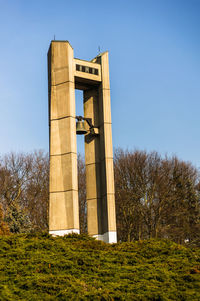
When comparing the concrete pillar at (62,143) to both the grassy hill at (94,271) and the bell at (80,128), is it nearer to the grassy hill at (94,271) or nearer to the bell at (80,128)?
the bell at (80,128)

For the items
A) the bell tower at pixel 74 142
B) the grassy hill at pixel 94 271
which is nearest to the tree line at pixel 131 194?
the bell tower at pixel 74 142

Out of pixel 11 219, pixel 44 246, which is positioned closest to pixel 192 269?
pixel 44 246

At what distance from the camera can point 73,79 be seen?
17.9 meters

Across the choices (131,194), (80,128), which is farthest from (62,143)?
(131,194)

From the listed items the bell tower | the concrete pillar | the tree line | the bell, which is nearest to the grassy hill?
the concrete pillar

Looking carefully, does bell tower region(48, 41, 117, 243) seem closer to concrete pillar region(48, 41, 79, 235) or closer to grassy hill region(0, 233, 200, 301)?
concrete pillar region(48, 41, 79, 235)

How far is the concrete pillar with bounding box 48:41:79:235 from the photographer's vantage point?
54.6ft

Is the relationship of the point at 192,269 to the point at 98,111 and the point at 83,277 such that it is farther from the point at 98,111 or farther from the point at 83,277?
the point at 98,111

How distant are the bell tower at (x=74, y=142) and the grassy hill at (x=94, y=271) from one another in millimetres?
4068

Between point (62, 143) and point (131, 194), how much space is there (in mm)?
15999

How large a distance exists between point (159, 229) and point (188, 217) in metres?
4.56

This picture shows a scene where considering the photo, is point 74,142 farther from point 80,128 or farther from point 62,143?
point 80,128

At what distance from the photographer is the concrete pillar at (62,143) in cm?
1664

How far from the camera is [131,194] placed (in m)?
32.3
